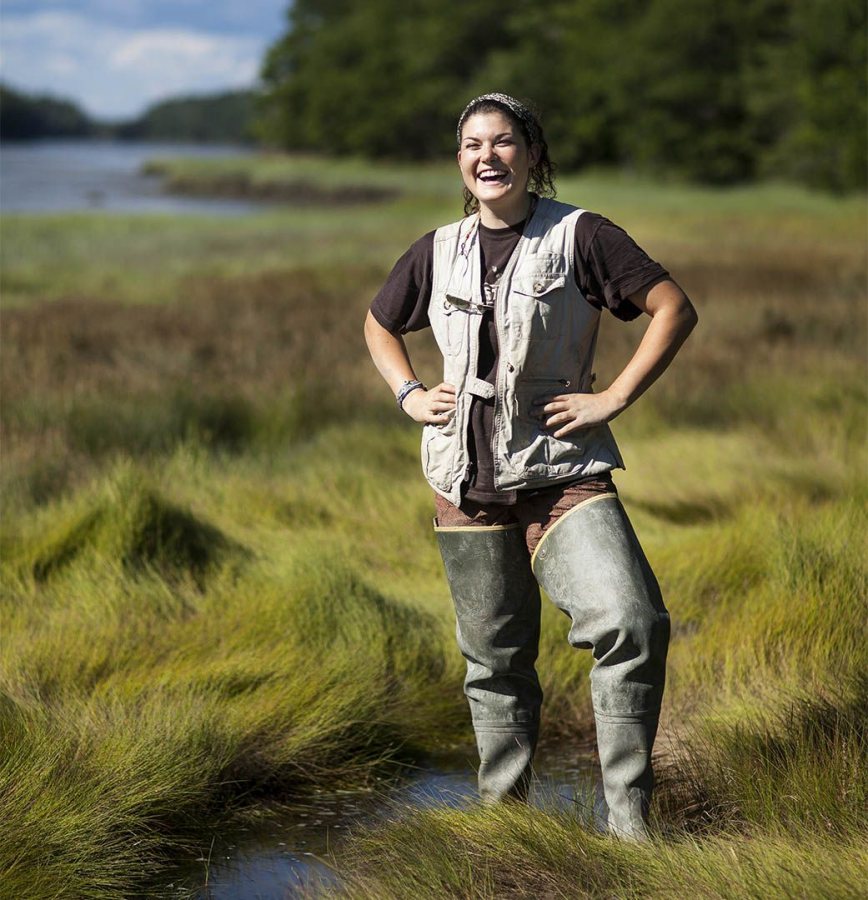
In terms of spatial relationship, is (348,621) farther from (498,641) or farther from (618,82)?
(618,82)

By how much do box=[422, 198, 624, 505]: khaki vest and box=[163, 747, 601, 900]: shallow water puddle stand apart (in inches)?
31.1

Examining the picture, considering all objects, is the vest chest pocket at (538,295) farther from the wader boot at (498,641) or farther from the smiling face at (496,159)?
the wader boot at (498,641)

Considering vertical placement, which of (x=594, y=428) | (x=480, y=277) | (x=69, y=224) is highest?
(x=480, y=277)

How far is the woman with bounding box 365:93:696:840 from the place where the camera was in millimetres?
3305

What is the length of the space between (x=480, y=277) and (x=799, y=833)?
4.77 feet

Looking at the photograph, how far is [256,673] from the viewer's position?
184 inches

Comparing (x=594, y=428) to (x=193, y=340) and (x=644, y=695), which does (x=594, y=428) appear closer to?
(x=644, y=695)

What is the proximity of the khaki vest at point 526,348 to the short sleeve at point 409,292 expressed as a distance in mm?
84

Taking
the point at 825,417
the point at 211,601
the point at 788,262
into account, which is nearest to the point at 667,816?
the point at 211,601

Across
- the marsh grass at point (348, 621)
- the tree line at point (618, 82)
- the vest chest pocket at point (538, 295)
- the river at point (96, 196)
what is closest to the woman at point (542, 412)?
the vest chest pocket at point (538, 295)

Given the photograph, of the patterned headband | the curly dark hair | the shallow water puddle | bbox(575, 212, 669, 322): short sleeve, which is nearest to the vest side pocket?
bbox(575, 212, 669, 322): short sleeve

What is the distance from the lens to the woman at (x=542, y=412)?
10.8 feet

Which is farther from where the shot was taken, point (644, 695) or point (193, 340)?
point (193, 340)

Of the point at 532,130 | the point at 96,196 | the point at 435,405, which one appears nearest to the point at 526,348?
the point at 435,405
